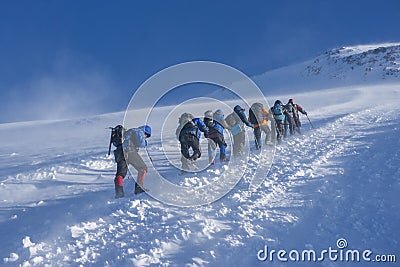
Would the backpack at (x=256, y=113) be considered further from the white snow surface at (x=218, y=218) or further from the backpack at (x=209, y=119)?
the white snow surface at (x=218, y=218)

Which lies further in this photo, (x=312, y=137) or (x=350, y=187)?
(x=312, y=137)

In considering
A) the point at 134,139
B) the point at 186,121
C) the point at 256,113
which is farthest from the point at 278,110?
the point at 134,139

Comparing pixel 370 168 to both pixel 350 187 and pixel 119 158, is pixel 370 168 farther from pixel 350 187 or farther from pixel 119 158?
pixel 119 158

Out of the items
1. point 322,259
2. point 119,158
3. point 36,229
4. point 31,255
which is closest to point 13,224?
point 36,229

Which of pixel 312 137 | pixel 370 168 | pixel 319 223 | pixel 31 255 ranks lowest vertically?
pixel 31 255

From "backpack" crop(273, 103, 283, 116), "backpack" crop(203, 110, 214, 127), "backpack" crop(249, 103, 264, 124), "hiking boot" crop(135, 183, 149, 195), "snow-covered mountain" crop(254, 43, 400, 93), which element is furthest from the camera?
"snow-covered mountain" crop(254, 43, 400, 93)

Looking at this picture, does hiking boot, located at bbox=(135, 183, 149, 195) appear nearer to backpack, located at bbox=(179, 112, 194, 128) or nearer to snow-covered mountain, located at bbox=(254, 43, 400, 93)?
backpack, located at bbox=(179, 112, 194, 128)

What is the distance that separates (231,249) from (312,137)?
33.7 feet

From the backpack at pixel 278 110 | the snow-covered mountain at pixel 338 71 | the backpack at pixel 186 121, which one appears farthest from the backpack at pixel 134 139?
the snow-covered mountain at pixel 338 71

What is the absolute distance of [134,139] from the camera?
821 cm

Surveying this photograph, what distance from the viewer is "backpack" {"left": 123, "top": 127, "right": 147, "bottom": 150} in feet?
26.7

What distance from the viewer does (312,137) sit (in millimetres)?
14172

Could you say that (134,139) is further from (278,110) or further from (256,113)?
(278,110)

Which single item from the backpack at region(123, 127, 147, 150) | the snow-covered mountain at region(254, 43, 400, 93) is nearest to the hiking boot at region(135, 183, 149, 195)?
the backpack at region(123, 127, 147, 150)
